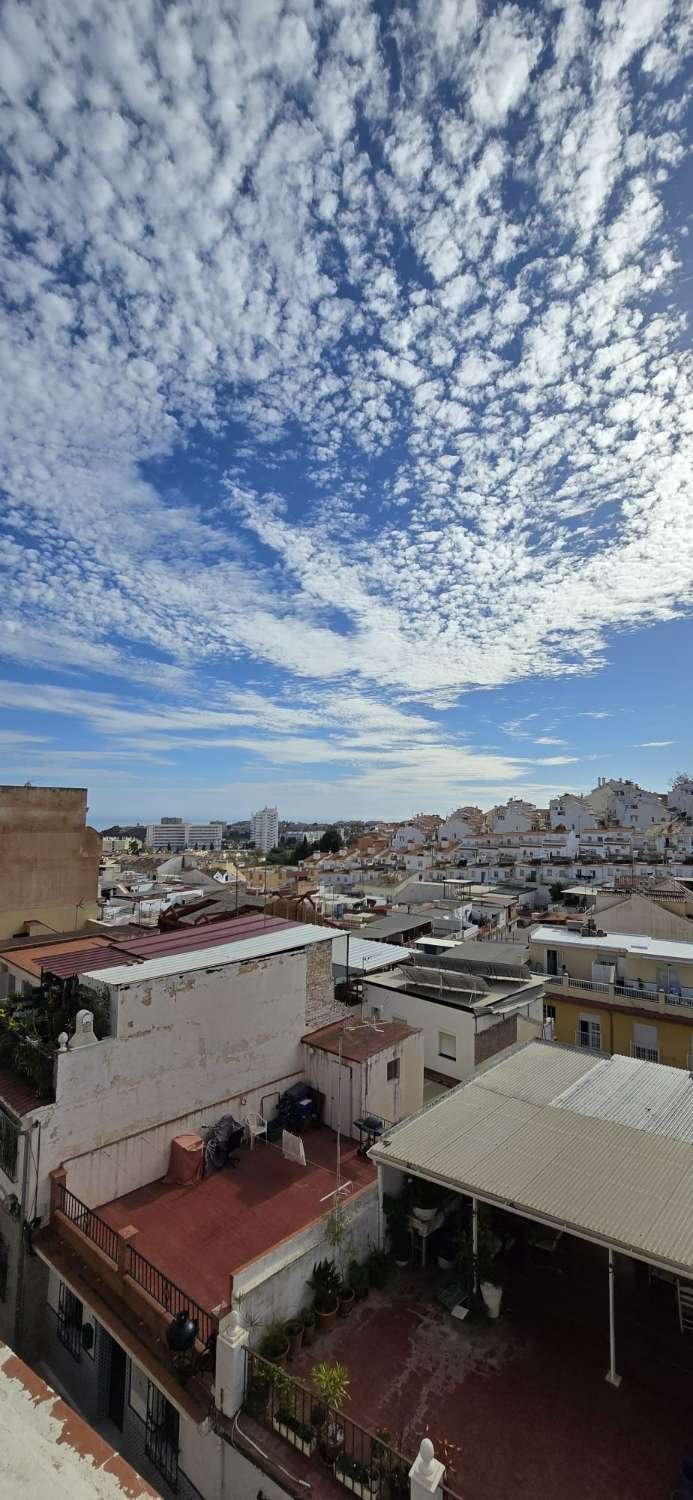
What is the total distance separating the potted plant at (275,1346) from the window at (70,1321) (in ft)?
11.8

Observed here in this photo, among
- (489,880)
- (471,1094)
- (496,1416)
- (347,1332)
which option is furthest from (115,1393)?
(489,880)

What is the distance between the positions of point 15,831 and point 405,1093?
1611 cm

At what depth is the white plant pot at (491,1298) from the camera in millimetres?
8195

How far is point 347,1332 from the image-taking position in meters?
7.98

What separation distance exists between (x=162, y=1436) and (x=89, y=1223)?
8.17 ft

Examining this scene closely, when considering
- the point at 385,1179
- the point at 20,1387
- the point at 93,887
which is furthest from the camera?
the point at 93,887

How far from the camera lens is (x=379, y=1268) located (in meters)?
8.91

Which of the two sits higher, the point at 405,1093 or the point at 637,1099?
the point at 637,1099

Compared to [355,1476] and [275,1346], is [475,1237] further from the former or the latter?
[355,1476]

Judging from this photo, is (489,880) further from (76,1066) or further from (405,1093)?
(76,1066)

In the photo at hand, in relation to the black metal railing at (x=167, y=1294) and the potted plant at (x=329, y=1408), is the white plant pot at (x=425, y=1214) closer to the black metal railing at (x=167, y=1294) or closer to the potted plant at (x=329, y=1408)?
the potted plant at (x=329, y=1408)

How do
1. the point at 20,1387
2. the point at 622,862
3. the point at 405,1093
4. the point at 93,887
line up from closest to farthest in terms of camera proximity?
the point at 20,1387, the point at 405,1093, the point at 93,887, the point at 622,862

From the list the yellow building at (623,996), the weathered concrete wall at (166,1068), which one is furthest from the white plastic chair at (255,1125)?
the yellow building at (623,996)

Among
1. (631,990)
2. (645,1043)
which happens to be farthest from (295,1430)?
(631,990)
